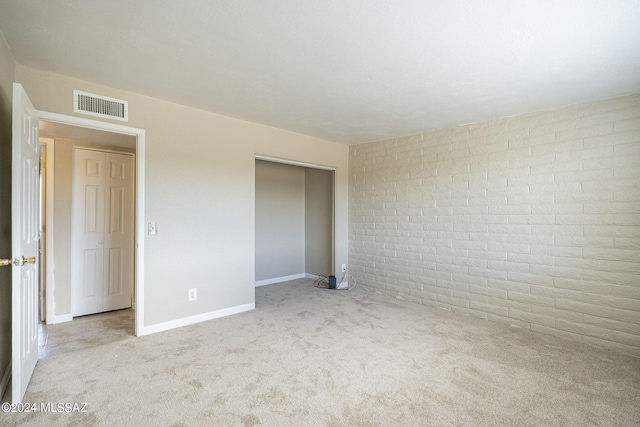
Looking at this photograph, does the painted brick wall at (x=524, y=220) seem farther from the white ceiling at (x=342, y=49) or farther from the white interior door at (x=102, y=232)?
the white interior door at (x=102, y=232)

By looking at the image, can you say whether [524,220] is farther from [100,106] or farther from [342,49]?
[100,106]

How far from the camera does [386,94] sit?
3010 millimetres

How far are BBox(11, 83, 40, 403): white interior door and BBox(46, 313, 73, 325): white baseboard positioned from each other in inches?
53.5

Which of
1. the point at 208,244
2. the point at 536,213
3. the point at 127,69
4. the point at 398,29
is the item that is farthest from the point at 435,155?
the point at 127,69

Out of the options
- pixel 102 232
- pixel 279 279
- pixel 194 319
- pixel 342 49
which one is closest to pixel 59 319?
pixel 102 232

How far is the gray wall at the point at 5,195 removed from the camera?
214 cm

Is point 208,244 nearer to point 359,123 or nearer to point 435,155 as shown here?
point 359,123

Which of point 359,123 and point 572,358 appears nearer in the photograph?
point 572,358

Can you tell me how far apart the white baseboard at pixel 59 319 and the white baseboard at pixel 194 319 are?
125 centimetres

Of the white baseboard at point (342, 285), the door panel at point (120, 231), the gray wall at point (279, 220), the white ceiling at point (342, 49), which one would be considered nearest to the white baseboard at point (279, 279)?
the gray wall at point (279, 220)

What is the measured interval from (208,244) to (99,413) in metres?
1.91

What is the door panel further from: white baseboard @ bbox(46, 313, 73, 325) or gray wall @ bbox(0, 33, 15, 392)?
gray wall @ bbox(0, 33, 15, 392)

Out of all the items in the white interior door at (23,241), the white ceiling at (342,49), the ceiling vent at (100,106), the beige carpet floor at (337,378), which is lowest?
the beige carpet floor at (337,378)

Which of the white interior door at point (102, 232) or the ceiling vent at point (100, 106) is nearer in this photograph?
the ceiling vent at point (100, 106)
